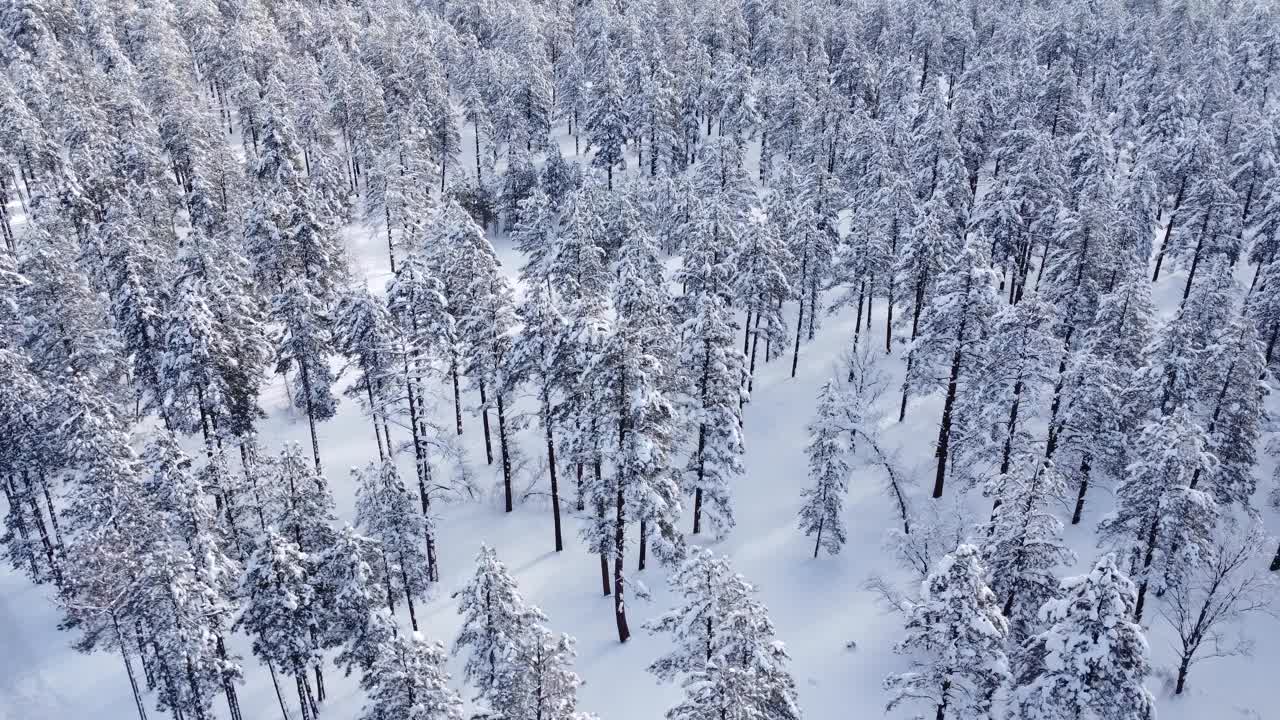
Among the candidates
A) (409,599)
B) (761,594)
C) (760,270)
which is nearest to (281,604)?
(409,599)

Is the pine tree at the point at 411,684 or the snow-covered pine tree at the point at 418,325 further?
the snow-covered pine tree at the point at 418,325

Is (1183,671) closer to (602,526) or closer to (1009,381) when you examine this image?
(1009,381)

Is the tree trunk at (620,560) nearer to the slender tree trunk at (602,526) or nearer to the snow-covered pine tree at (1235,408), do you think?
the slender tree trunk at (602,526)

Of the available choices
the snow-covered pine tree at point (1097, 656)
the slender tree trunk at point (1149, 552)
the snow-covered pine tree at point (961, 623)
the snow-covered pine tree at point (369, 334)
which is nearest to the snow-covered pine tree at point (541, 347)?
the snow-covered pine tree at point (369, 334)

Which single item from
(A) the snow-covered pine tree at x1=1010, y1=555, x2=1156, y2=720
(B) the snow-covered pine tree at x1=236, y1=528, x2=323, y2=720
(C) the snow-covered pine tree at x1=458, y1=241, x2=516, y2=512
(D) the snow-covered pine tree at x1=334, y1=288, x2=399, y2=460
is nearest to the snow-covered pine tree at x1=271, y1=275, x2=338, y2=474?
(D) the snow-covered pine tree at x1=334, y1=288, x2=399, y2=460

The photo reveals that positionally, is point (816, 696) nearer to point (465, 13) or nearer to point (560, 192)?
point (560, 192)
